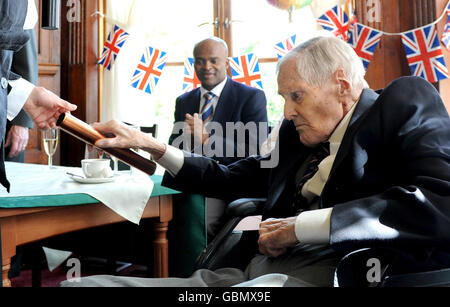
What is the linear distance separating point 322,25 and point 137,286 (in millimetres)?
3262

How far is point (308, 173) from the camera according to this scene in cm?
145

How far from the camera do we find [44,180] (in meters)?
1.97

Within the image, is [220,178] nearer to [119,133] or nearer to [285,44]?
[119,133]

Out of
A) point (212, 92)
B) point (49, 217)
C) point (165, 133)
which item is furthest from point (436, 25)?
point (49, 217)

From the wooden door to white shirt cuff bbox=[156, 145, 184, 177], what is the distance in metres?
2.98

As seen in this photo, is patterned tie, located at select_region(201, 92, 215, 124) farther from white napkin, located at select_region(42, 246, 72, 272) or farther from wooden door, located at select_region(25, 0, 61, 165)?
wooden door, located at select_region(25, 0, 61, 165)

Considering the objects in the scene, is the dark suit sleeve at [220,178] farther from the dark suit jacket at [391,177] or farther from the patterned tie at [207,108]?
A: the patterned tie at [207,108]

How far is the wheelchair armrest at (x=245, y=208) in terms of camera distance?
1636mm

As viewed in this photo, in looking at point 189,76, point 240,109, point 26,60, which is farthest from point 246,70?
point 26,60

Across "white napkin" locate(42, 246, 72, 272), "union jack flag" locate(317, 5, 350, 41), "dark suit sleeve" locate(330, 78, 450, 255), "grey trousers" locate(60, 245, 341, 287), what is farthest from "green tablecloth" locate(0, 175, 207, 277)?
"union jack flag" locate(317, 5, 350, 41)

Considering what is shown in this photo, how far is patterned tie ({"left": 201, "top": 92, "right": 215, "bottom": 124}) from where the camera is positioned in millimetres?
3322

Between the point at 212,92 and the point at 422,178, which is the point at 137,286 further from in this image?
the point at 212,92

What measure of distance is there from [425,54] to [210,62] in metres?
1.60

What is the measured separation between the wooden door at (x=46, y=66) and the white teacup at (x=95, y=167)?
8.24ft
